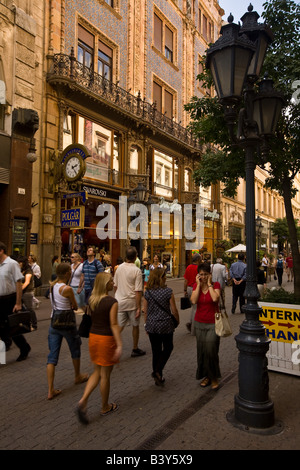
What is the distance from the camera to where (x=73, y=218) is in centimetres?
1434

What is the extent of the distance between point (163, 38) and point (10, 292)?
23214 millimetres

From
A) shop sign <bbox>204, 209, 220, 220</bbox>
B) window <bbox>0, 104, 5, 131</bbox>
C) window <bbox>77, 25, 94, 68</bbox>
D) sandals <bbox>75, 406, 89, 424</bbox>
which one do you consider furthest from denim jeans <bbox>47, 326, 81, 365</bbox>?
shop sign <bbox>204, 209, 220, 220</bbox>

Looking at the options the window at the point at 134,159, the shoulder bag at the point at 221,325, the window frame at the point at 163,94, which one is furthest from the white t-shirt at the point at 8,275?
the window frame at the point at 163,94

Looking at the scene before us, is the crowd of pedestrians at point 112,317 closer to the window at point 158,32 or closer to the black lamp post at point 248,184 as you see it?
the black lamp post at point 248,184

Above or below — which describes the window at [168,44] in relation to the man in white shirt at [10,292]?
above

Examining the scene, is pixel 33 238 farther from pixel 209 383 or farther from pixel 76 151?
pixel 209 383

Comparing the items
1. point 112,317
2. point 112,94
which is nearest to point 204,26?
point 112,94

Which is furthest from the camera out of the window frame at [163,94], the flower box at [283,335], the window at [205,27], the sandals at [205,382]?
the window at [205,27]

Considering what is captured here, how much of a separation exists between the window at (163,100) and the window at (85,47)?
6.18 meters

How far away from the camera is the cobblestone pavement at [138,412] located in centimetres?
361
